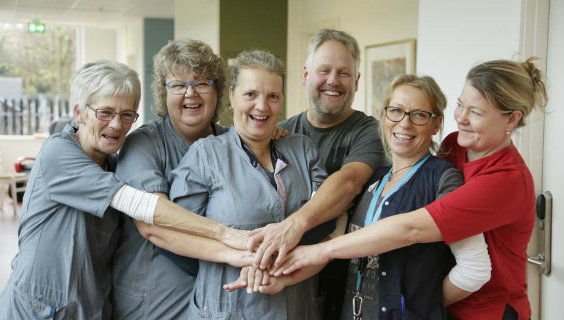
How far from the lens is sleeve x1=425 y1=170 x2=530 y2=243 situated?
1.63 metres

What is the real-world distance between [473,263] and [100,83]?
1361 millimetres

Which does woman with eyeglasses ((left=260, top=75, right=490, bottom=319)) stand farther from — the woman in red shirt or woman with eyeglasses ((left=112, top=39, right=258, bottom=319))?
woman with eyeglasses ((left=112, top=39, right=258, bottom=319))

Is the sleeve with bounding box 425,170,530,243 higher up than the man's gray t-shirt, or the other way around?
the man's gray t-shirt

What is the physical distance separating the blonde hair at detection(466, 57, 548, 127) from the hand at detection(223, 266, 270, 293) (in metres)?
0.90

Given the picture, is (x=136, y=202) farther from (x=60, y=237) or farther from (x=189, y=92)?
(x=189, y=92)

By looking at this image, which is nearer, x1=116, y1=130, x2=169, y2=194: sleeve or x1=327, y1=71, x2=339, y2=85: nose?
x1=116, y1=130, x2=169, y2=194: sleeve

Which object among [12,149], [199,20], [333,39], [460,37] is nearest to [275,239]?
[333,39]

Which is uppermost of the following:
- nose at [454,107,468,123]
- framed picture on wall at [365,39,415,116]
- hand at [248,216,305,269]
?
framed picture on wall at [365,39,415,116]

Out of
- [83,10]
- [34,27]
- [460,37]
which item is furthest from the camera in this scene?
[34,27]

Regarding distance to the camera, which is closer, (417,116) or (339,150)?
(417,116)

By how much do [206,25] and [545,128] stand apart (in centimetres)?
550

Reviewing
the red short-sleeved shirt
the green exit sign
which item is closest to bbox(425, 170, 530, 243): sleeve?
the red short-sleeved shirt

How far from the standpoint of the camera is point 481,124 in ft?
5.69

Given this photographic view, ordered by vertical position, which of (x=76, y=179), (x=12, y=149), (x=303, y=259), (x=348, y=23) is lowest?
(x=12, y=149)
